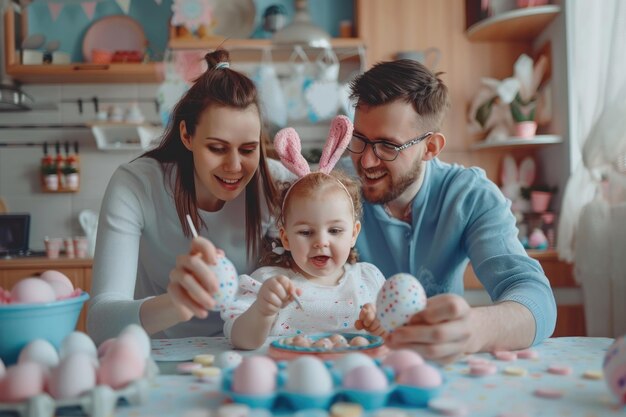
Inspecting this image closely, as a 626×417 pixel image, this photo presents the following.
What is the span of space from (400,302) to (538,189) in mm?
2657

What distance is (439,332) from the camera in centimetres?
90

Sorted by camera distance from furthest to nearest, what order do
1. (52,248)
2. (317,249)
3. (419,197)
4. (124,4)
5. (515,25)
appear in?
(124,4) → (52,248) → (515,25) → (419,197) → (317,249)

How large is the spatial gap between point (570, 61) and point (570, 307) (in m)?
1.17

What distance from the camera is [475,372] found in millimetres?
896

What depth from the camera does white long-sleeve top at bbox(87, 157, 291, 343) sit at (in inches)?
52.2

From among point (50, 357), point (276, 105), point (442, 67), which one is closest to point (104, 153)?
point (276, 105)

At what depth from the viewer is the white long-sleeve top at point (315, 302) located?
1362mm

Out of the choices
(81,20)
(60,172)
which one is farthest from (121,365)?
(81,20)

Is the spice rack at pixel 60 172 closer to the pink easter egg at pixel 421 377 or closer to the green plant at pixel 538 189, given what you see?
the green plant at pixel 538 189

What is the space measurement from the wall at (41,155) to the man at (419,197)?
256 cm

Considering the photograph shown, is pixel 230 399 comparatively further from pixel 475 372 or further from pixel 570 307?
pixel 570 307

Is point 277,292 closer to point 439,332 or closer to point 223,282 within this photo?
point 223,282

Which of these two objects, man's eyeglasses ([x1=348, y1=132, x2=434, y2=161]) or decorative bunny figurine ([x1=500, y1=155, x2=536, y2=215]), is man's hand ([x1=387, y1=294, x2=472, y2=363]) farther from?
decorative bunny figurine ([x1=500, y1=155, x2=536, y2=215])

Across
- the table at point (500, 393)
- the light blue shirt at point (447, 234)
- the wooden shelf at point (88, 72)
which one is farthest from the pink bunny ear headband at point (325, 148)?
the wooden shelf at point (88, 72)
